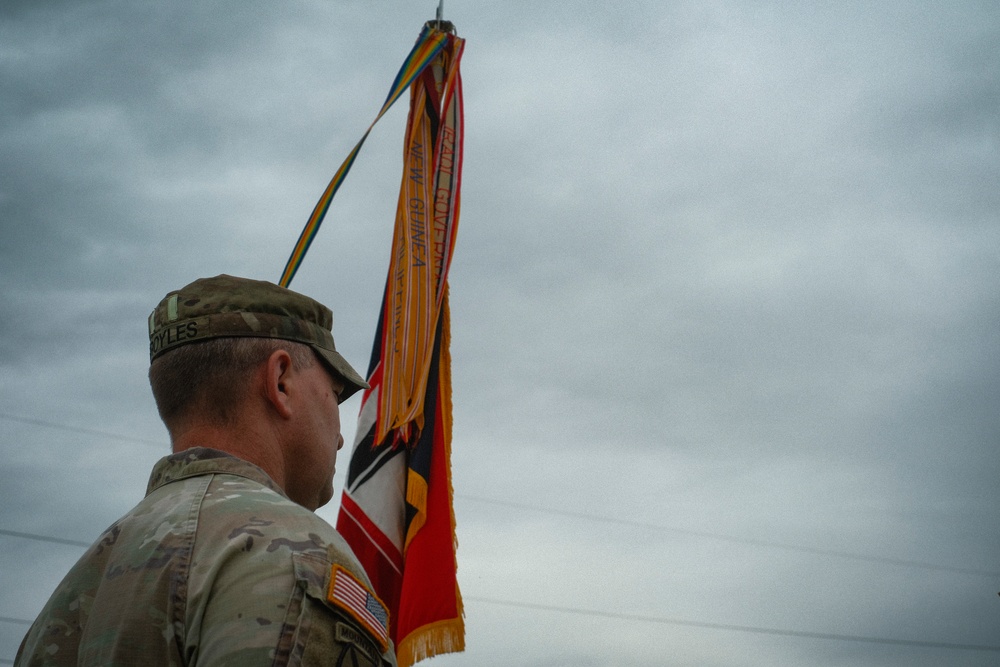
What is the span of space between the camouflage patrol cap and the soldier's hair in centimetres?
3

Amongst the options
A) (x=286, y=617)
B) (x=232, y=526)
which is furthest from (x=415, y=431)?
(x=286, y=617)

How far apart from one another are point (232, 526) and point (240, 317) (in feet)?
1.84

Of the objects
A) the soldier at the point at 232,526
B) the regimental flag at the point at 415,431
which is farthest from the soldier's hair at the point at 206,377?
the regimental flag at the point at 415,431

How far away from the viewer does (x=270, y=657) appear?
1230mm

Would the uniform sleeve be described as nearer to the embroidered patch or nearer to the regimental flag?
the embroidered patch

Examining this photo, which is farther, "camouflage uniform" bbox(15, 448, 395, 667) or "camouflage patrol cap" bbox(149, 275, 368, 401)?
"camouflage patrol cap" bbox(149, 275, 368, 401)

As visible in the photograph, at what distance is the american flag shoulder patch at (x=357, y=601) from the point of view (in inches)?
52.1

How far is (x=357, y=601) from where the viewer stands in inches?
53.3

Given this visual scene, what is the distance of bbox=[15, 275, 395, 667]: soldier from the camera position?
51.1 inches

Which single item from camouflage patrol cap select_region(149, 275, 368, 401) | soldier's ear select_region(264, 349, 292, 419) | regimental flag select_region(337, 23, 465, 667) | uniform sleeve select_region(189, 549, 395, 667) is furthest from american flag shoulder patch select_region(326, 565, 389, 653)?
regimental flag select_region(337, 23, 465, 667)

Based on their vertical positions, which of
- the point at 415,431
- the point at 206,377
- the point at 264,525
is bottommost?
the point at 264,525

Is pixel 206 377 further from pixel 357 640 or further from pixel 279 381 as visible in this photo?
pixel 357 640

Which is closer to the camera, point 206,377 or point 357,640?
point 357,640

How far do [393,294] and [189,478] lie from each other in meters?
3.89
